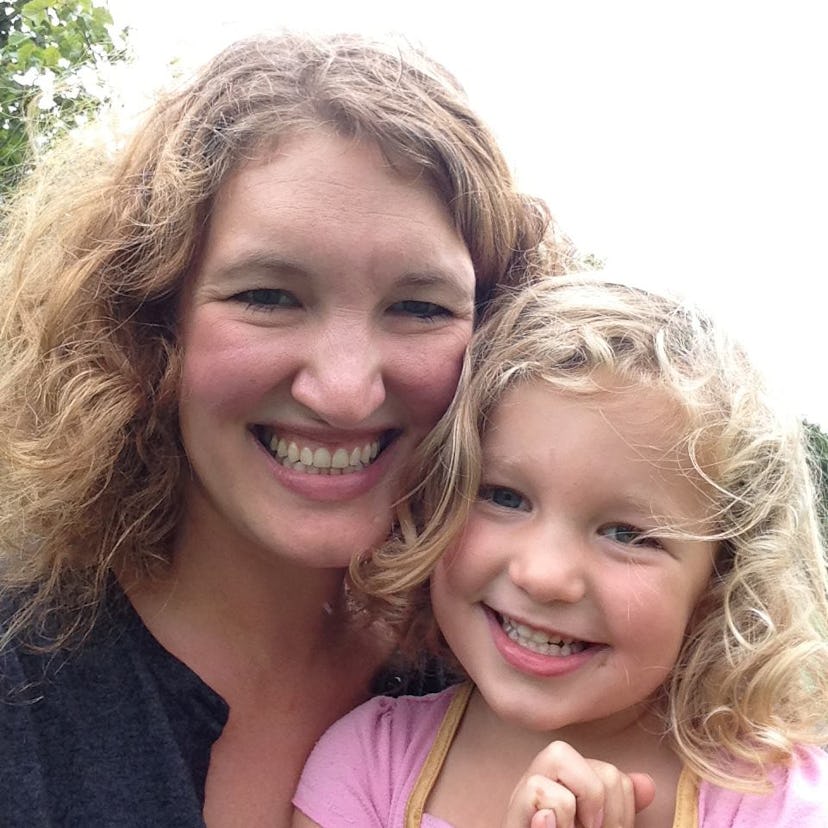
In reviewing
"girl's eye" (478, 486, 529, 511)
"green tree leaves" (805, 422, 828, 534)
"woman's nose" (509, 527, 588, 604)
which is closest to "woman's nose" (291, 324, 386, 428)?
"girl's eye" (478, 486, 529, 511)

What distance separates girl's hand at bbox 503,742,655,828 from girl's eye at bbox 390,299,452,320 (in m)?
0.82

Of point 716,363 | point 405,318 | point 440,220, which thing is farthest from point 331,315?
point 716,363

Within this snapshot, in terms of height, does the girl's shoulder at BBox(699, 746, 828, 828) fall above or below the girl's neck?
above

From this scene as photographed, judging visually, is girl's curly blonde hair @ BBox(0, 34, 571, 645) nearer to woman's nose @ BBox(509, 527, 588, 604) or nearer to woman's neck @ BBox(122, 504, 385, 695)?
woman's neck @ BBox(122, 504, 385, 695)

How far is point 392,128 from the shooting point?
6.11ft

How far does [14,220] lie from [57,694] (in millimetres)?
1114

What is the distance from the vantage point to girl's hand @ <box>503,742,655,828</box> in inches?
61.9

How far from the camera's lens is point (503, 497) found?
1.88 m

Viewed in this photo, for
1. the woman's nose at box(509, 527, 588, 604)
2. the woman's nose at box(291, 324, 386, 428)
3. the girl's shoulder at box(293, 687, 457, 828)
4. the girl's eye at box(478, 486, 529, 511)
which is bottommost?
the girl's shoulder at box(293, 687, 457, 828)

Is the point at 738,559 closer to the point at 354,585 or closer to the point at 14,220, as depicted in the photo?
the point at 354,585

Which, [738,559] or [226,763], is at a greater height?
[738,559]

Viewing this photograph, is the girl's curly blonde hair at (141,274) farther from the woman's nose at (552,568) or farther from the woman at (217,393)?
the woman's nose at (552,568)

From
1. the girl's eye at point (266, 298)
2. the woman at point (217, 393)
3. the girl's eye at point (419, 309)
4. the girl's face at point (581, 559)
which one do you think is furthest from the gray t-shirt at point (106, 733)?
the girl's eye at point (419, 309)

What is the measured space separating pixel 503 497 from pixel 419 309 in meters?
0.40
